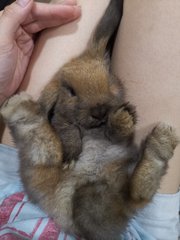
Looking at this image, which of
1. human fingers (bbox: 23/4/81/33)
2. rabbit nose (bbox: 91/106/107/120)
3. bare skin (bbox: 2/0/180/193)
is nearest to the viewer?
rabbit nose (bbox: 91/106/107/120)

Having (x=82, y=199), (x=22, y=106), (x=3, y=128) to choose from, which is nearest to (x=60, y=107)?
(x=22, y=106)

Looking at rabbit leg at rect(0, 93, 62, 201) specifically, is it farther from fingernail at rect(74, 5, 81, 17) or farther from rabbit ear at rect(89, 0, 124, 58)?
fingernail at rect(74, 5, 81, 17)

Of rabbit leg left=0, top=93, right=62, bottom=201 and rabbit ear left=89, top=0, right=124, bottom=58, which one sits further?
rabbit ear left=89, top=0, right=124, bottom=58

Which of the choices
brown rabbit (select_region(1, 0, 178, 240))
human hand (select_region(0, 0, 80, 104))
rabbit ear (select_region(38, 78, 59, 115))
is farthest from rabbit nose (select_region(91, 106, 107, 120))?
human hand (select_region(0, 0, 80, 104))

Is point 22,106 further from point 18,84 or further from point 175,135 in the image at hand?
point 175,135

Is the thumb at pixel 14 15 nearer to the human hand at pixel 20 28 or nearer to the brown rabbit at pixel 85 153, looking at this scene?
the human hand at pixel 20 28

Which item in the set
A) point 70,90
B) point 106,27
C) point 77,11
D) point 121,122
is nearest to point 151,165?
point 121,122
